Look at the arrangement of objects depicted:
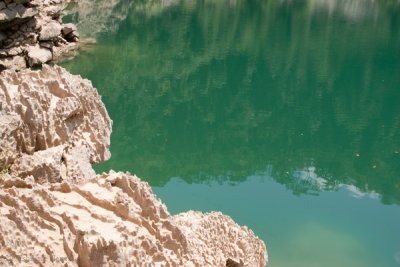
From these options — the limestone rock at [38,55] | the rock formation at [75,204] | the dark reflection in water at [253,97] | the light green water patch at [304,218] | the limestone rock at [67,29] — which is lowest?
the dark reflection in water at [253,97]

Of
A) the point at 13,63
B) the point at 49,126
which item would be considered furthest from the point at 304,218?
the point at 13,63

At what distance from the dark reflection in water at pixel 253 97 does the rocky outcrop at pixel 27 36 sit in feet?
4.75

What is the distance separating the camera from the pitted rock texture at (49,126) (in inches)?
197

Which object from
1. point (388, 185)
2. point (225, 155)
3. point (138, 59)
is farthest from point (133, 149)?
point (138, 59)

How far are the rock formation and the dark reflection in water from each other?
9.92 meters

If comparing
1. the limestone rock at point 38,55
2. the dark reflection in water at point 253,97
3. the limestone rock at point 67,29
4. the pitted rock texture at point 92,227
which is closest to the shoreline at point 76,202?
the pitted rock texture at point 92,227

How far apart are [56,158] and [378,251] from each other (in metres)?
10.3

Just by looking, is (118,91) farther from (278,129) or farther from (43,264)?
(43,264)

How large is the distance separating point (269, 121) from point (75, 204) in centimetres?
1819

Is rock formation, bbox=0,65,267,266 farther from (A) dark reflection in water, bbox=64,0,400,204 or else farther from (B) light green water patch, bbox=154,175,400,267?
(A) dark reflection in water, bbox=64,0,400,204

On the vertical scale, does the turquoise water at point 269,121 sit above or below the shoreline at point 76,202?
below

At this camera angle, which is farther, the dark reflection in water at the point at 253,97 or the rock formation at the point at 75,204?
the dark reflection in water at the point at 253,97

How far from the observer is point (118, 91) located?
2381 centimetres

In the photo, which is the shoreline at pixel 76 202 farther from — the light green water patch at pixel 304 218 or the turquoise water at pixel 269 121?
the turquoise water at pixel 269 121
